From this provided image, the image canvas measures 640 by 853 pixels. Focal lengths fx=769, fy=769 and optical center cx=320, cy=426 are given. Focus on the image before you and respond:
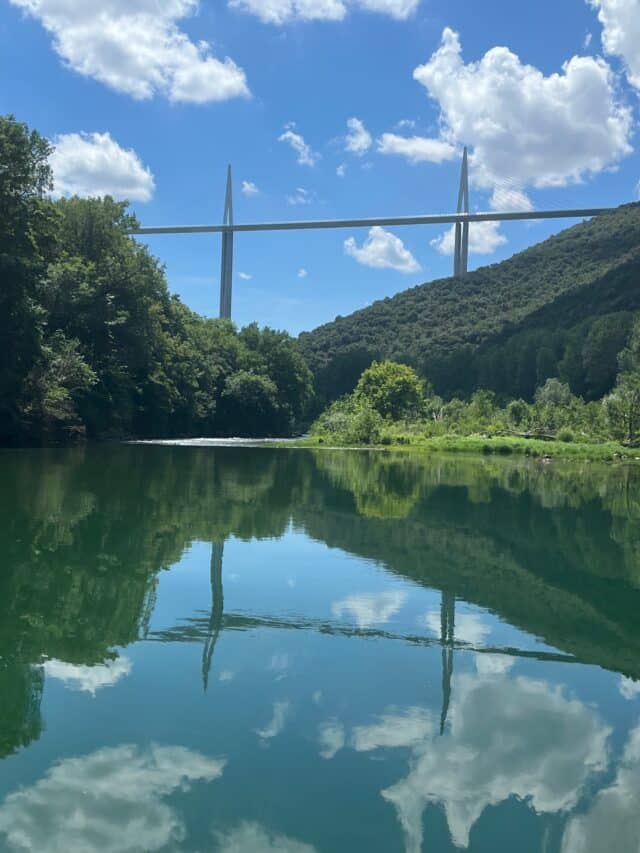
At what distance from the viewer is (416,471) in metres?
23.4

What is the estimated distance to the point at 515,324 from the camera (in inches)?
2997

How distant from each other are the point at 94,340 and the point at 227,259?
156 feet

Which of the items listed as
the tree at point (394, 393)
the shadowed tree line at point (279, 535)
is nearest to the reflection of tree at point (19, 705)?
the shadowed tree line at point (279, 535)

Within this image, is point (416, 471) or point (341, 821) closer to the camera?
point (341, 821)

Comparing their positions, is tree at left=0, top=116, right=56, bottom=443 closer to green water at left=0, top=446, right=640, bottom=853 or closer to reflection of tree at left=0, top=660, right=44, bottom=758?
green water at left=0, top=446, right=640, bottom=853

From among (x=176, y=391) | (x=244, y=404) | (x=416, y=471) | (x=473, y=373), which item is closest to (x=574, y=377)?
(x=473, y=373)

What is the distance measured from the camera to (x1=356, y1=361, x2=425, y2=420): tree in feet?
172

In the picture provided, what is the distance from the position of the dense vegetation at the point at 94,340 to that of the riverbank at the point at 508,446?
936cm

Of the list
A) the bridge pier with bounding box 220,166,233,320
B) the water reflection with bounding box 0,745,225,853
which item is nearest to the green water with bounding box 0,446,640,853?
the water reflection with bounding box 0,745,225,853

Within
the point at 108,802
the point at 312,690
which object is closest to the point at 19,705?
the point at 108,802

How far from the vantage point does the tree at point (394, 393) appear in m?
52.4

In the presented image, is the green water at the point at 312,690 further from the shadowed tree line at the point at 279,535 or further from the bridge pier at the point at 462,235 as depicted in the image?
the bridge pier at the point at 462,235

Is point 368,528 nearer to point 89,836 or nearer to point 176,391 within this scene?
point 89,836

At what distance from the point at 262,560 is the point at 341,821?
522 cm
